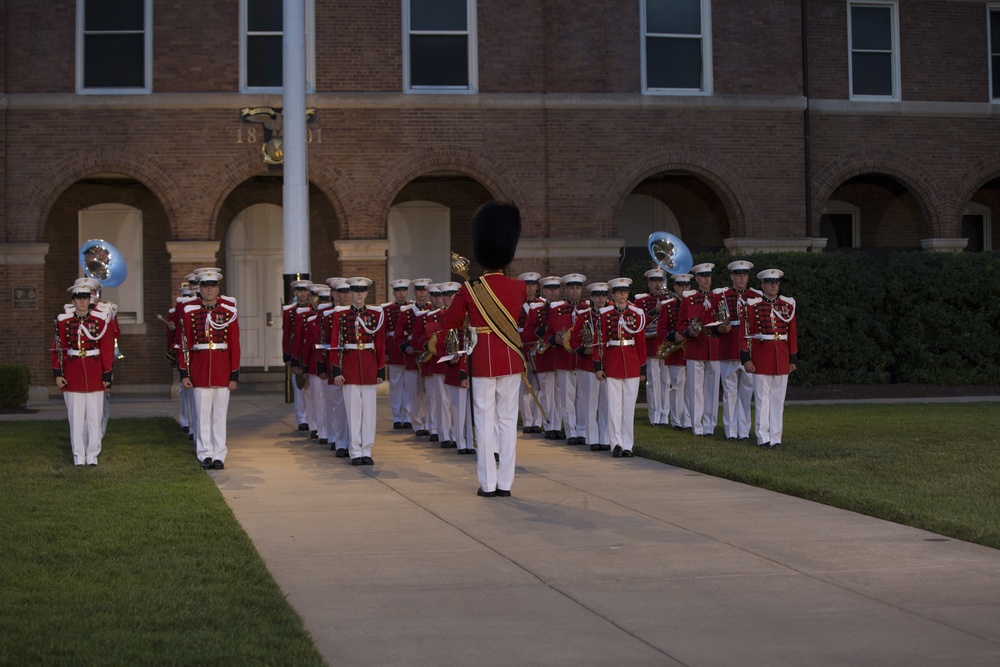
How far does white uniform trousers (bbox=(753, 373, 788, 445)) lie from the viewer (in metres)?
14.2

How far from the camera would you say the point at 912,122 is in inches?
1024

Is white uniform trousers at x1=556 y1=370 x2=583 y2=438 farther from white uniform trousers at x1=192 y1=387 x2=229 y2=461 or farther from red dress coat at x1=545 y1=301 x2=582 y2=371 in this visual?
white uniform trousers at x1=192 y1=387 x2=229 y2=461

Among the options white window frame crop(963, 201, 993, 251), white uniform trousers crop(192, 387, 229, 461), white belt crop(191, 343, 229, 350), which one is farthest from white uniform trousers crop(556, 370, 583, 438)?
white window frame crop(963, 201, 993, 251)

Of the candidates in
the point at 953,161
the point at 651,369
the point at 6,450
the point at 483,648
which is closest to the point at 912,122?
the point at 953,161

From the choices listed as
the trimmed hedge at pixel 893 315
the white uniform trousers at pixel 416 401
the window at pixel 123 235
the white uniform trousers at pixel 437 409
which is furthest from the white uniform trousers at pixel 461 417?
the window at pixel 123 235

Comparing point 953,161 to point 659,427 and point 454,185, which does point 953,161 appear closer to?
point 454,185

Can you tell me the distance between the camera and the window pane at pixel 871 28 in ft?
86.0

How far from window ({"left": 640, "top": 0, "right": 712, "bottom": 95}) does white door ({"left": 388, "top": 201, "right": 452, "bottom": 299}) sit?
16.8ft

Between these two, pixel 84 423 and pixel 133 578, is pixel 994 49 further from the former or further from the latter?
pixel 133 578

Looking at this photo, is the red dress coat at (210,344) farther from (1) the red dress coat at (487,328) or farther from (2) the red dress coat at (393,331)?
(2) the red dress coat at (393,331)

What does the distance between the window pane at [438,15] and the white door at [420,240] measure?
3943 millimetres

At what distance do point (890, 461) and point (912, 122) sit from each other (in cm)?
1520

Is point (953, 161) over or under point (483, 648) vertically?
over

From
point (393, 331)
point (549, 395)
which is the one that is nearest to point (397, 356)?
point (393, 331)
